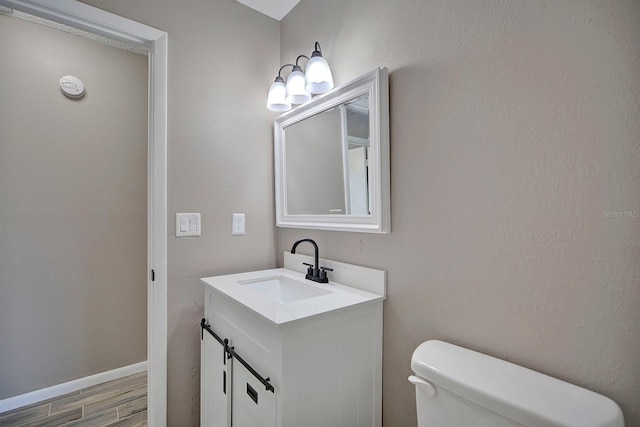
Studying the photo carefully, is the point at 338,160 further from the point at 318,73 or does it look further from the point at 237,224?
the point at 237,224

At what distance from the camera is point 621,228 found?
0.64 meters

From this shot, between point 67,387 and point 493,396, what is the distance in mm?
2501

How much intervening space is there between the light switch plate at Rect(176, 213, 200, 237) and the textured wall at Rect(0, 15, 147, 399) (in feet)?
3.33

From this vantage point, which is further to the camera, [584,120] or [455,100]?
[455,100]

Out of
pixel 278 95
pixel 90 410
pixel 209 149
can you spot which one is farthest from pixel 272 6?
pixel 90 410

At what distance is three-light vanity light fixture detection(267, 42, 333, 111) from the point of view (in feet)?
4.28

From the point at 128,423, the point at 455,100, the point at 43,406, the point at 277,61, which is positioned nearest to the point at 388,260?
the point at 455,100

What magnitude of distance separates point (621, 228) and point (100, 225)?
2.60 m

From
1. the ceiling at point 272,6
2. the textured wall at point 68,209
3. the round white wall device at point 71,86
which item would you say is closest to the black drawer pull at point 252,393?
the textured wall at point 68,209

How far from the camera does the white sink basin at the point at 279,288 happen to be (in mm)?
1389

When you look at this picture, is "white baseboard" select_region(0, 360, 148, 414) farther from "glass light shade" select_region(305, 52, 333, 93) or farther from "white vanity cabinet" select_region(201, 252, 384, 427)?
"glass light shade" select_region(305, 52, 333, 93)

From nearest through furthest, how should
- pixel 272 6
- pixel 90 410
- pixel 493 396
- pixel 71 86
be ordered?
pixel 493 396 → pixel 272 6 → pixel 90 410 → pixel 71 86

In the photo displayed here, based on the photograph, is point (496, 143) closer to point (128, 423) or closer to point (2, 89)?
point (128, 423)

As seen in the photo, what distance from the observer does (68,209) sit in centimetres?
193
